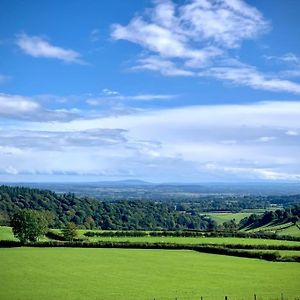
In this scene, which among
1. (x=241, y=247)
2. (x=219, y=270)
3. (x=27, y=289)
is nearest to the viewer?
(x=27, y=289)

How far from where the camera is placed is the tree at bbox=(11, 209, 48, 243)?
87125mm

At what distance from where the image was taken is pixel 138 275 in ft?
187

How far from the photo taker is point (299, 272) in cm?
5766

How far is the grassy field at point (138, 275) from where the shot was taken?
45312 mm

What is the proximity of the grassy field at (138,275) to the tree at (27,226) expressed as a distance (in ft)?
25.0

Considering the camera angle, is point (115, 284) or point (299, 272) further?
point (299, 272)

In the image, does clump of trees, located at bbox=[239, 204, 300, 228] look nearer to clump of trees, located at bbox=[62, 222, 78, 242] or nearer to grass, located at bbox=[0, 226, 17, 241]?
clump of trees, located at bbox=[62, 222, 78, 242]

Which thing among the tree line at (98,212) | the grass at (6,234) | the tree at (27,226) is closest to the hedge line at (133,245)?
the tree at (27,226)

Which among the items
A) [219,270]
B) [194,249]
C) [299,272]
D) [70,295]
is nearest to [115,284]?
[70,295]

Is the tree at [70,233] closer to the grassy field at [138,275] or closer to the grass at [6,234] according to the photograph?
the grass at [6,234]

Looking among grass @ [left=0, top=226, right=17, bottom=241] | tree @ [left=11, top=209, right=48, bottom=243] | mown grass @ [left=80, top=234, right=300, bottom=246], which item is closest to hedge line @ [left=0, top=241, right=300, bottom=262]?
tree @ [left=11, top=209, right=48, bottom=243]

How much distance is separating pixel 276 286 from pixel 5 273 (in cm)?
3035

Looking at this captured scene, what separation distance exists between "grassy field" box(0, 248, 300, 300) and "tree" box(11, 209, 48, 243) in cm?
763

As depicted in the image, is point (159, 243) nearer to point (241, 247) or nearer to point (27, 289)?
point (241, 247)
